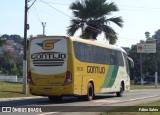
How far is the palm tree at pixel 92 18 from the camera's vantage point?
44.2 meters

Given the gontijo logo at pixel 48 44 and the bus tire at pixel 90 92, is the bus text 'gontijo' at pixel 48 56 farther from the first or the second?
the bus tire at pixel 90 92

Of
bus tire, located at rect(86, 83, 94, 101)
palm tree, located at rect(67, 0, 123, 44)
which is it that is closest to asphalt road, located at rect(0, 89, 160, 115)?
bus tire, located at rect(86, 83, 94, 101)

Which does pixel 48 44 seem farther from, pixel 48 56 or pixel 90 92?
pixel 90 92

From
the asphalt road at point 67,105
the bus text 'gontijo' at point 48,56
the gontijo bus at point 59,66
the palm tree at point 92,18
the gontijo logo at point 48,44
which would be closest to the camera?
the asphalt road at point 67,105

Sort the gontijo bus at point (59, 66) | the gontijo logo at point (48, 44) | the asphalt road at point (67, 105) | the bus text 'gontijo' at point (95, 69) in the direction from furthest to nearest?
the bus text 'gontijo' at point (95, 69) → the gontijo logo at point (48, 44) → the gontijo bus at point (59, 66) → the asphalt road at point (67, 105)

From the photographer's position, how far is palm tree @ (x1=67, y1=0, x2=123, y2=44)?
4425 cm

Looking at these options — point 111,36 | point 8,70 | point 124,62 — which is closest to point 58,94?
point 124,62

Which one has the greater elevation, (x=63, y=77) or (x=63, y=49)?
(x=63, y=49)

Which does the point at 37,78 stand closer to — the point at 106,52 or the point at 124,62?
the point at 106,52

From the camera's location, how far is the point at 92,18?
4484 cm

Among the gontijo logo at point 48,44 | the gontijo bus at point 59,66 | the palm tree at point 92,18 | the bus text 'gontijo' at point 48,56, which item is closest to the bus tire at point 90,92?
the gontijo bus at point 59,66

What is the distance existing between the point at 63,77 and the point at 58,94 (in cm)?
90

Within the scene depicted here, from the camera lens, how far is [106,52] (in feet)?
91.9

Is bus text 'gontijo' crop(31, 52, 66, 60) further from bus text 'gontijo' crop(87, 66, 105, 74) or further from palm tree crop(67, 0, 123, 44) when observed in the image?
palm tree crop(67, 0, 123, 44)
